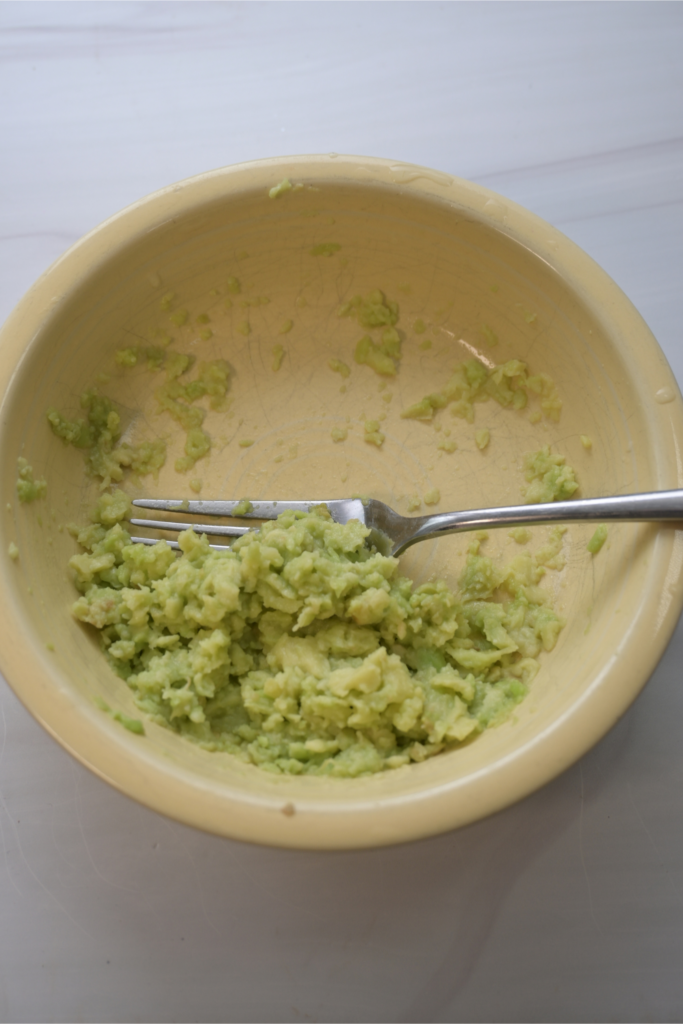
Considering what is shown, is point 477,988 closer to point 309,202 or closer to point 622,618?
point 622,618

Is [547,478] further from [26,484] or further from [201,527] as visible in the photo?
[26,484]

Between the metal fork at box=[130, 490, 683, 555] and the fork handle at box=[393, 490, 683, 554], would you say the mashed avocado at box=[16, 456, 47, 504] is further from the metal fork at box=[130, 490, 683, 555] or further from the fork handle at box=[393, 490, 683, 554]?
the fork handle at box=[393, 490, 683, 554]

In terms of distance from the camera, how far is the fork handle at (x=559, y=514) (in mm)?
1285

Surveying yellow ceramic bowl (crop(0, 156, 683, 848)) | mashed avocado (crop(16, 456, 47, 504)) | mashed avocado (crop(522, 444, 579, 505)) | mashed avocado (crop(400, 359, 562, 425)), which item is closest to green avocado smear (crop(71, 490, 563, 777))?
yellow ceramic bowl (crop(0, 156, 683, 848))

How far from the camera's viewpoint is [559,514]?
4.50 feet

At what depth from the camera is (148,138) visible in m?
1.92

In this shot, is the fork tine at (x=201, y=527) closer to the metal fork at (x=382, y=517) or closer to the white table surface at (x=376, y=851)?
the metal fork at (x=382, y=517)

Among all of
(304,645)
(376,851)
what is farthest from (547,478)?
(376,851)

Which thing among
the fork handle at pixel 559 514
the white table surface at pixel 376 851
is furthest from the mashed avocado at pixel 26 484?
the fork handle at pixel 559 514

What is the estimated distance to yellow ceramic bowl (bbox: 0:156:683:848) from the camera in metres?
1.21

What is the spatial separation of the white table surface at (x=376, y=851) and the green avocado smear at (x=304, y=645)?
1.05ft

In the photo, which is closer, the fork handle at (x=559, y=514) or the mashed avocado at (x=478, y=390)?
the fork handle at (x=559, y=514)

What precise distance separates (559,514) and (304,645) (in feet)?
1.93

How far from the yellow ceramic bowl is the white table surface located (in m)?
0.36
